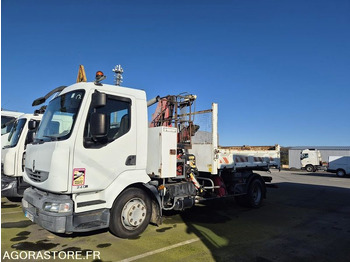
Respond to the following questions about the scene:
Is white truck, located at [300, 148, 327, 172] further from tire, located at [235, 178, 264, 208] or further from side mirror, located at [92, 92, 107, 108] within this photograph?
side mirror, located at [92, 92, 107, 108]

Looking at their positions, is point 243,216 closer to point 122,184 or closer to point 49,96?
point 122,184

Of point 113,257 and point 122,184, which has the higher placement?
point 122,184

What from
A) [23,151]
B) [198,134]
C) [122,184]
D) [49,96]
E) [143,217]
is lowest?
[143,217]

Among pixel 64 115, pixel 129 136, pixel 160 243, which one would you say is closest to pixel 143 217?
pixel 160 243

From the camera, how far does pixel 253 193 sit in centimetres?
813

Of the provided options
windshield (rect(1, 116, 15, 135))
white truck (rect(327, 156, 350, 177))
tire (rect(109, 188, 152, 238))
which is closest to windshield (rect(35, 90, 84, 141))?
tire (rect(109, 188, 152, 238))

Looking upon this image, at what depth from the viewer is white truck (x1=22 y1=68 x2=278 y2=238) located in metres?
4.17

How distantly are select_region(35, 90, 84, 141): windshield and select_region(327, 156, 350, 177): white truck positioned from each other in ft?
97.1

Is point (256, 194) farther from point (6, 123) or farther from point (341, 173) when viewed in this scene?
point (341, 173)

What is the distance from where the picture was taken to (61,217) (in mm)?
4004

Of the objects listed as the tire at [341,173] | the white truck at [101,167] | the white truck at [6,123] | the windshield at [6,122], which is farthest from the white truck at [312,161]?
the windshield at [6,122]

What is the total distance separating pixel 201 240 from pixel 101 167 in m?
2.31

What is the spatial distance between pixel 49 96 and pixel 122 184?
8.13 ft

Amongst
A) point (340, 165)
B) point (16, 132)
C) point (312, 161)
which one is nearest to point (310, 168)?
point (312, 161)
